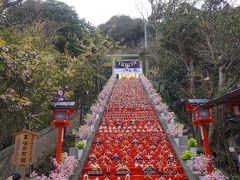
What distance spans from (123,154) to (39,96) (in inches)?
148

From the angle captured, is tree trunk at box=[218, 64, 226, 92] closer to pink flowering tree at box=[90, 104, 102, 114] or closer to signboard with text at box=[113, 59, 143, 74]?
pink flowering tree at box=[90, 104, 102, 114]

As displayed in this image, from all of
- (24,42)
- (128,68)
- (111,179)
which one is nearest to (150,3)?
(128,68)

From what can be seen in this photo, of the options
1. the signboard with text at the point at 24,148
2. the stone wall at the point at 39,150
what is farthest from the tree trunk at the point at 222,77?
the stone wall at the point at 39,150

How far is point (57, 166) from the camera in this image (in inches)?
334

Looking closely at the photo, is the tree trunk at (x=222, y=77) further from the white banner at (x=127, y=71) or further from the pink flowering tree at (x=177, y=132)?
the white banner at (x=127, y=71)

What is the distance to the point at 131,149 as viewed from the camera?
12.0 m

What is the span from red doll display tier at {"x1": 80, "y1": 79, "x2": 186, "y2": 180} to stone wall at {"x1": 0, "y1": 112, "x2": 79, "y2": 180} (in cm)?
247

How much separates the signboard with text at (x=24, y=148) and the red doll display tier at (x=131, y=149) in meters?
1.76

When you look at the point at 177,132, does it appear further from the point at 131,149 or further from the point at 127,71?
the point at 127,71

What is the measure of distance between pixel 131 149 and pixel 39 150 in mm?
4137

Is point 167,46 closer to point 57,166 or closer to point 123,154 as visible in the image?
→ point 123,154

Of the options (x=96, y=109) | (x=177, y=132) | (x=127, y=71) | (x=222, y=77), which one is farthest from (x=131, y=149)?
(x=127, y=71)

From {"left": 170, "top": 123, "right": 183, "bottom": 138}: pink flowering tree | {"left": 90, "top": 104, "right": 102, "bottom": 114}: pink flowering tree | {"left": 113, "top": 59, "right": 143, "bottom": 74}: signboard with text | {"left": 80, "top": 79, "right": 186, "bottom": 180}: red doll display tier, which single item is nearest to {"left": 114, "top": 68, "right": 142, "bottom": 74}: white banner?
{"left": 113, "top": 59, "right": 143, "bottom": 74}: signboard with text

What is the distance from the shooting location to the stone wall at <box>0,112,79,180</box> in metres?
10.4
